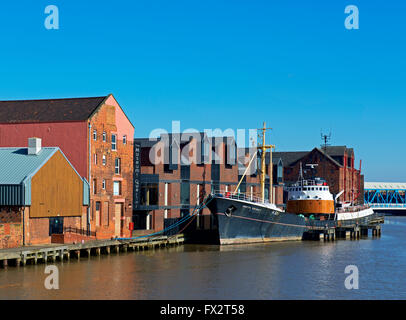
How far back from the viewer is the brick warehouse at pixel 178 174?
61.8m

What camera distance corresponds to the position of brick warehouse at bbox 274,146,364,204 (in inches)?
4587

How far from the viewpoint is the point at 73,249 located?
4462 cm

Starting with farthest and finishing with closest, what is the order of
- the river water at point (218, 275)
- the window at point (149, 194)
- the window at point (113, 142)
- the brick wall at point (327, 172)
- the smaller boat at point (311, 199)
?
the brick wall at point (327, 172) < the smaller boat at point (311, 199) < the window at point (149, 194) < the window at point (113, 142) < the river water at point (218, 275)

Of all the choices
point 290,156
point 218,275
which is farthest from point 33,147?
point 290,156

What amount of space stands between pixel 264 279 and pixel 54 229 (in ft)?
62.0

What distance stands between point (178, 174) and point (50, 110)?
16266 millimetres

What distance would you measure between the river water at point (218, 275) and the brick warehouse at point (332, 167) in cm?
6110

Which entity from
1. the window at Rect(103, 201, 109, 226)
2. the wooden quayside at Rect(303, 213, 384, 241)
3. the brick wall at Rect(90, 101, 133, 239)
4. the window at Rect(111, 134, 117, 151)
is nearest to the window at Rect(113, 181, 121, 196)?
the brick wall at Rect(90, 101, 133, 239)

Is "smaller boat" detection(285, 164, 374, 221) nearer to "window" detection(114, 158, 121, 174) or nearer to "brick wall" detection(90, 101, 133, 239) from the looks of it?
"brick wall" detection(90, 101, 133, 239)

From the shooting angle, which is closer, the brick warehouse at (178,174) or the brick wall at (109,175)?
the brick wall at (109,175)

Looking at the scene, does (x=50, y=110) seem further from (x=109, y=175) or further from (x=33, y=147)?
(x=109, y=175)

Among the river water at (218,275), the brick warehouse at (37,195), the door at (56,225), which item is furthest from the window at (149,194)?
the door at (56,225)

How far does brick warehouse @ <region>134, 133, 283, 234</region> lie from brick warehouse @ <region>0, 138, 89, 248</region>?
9291 mm

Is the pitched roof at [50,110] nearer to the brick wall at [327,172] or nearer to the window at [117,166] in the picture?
the window at [117,166]
